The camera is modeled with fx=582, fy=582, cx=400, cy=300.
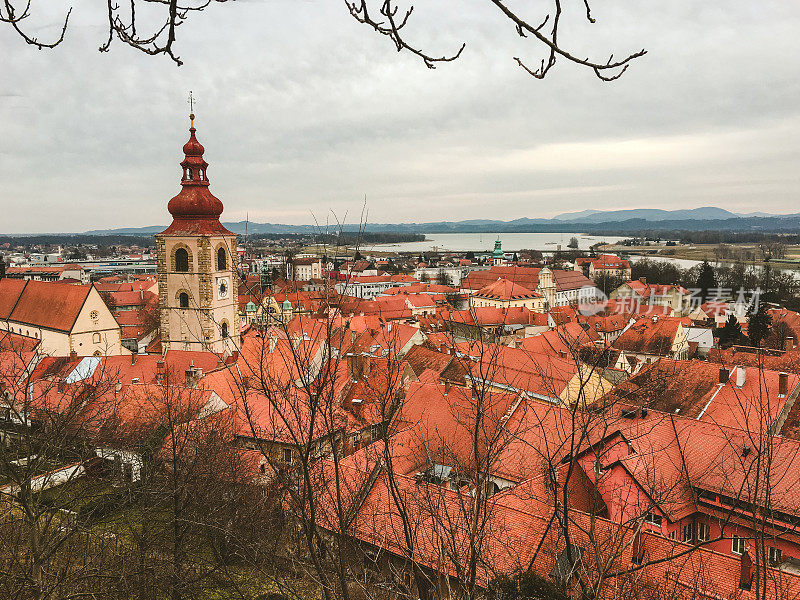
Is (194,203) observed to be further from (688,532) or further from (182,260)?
(688,532)

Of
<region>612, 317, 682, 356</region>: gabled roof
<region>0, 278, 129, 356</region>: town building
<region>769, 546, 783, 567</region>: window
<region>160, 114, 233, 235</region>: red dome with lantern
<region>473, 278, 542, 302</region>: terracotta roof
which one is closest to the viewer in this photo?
<region>769, 546, 783, 567</region>: window

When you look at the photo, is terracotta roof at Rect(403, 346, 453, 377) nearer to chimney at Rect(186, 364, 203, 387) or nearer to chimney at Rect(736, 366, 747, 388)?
chimney at Rect(186, 364, 203, 387)

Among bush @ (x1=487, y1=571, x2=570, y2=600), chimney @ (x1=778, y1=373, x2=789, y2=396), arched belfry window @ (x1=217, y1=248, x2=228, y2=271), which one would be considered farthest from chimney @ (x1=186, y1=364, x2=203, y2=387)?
chimney @ (x1=778, y1=373, x2=789, y2=396)

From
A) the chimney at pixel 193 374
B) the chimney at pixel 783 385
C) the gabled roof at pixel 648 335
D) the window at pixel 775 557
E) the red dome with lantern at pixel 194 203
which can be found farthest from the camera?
the gabled roof at pixel 648 335

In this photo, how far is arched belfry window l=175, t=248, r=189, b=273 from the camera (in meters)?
29.5

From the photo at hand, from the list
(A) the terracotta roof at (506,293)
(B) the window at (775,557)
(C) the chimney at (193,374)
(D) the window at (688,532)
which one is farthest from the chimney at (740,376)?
(A) the terracotta roof at (506,293)

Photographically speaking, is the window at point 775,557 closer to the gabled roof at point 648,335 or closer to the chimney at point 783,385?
the chimney at point 783,385

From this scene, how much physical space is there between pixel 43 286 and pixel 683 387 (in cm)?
3713

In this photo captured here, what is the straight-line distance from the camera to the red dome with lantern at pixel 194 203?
2914cm

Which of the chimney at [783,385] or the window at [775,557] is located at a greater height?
the chimney at [783,385]

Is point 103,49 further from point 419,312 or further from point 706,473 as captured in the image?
point 419,312

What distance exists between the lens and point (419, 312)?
230 feet

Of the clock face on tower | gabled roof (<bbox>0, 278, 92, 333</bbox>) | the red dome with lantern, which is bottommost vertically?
gabled roof (<bbox>0, 278, 92, 333</bbox>)

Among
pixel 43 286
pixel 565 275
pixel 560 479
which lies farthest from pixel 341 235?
pixel 565 275
